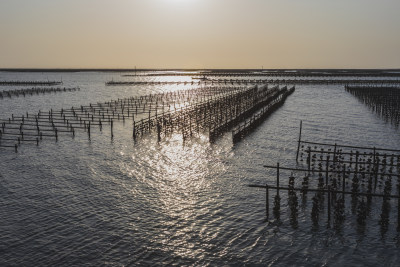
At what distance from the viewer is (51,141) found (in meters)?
43.8

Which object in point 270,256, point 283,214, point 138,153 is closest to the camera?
point 270,256

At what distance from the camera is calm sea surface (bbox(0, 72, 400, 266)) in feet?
58.1

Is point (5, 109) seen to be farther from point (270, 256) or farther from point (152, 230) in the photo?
point (270, 256)

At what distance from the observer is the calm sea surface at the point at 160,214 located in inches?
697

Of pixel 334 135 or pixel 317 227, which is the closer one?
pixel 317 227

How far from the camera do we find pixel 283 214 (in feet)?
73.0

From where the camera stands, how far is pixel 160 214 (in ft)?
73.7

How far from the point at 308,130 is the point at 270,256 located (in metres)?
35.7

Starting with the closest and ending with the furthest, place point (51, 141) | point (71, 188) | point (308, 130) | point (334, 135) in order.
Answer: point (71, 188) < point (51, 141) < point (334, 135) < point (308, 130)

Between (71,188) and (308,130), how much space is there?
116 feet

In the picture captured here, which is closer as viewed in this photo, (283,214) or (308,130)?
(283,214)

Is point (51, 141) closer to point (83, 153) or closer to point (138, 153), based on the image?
point (83, 153)

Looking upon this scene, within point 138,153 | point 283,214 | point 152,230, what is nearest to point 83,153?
point 138,153

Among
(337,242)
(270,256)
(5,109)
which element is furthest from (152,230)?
(5,109)
